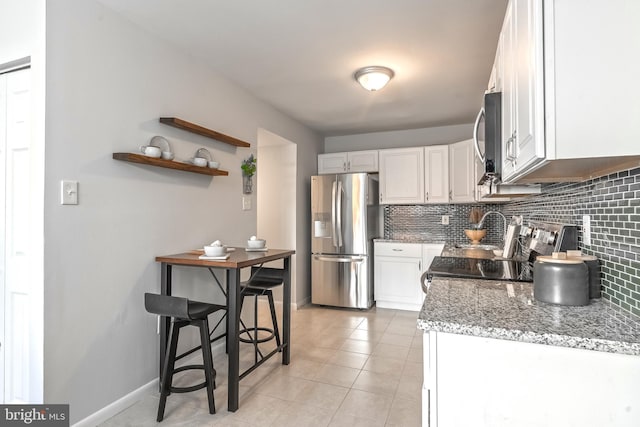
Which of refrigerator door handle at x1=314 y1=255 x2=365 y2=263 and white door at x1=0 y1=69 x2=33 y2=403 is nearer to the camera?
white door at x1=0 y1=69 x2=33 y2=403

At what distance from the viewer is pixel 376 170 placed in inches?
175

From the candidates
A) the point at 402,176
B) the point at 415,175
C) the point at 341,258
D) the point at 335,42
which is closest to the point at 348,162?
the point at 402,176

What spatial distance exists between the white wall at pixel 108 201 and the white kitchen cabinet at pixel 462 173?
2.89 m

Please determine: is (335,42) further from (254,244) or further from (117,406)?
(117,406)

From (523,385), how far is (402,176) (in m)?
3.56

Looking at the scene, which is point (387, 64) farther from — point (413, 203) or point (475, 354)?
point (475, 354)

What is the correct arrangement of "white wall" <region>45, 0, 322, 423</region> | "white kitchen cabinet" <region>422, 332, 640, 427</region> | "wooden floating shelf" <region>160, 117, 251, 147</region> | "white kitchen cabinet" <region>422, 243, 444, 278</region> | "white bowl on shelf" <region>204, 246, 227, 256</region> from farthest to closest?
"white kitchen cabinet" <region>422, 243, 444, 278</region>
"wooden floating shelf" <region>160, 117, 251, 147</region>
"white bowl on shelf" <region>204, 246, 227, 256</region>
"white wall" <region>45, 0, 322, 423</region>
"white kitchen cabinet" <region>422, 332, 640, 427</region>

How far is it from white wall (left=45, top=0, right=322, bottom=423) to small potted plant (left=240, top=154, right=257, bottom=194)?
508mm

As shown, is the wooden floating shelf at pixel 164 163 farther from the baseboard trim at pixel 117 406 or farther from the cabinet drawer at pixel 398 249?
the cabinet drawer at pixel 398 249

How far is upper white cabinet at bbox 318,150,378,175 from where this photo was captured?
176 inches

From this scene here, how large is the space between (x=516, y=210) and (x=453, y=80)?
133 cm

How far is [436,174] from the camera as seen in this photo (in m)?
4.15

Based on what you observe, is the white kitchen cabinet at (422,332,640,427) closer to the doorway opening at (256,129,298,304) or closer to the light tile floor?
the light tile floor

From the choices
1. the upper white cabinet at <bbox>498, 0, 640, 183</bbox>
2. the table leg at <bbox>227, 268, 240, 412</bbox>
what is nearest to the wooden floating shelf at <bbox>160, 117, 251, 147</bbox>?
the table leg at <bbox>227, 268, 240, 412</bbox>
